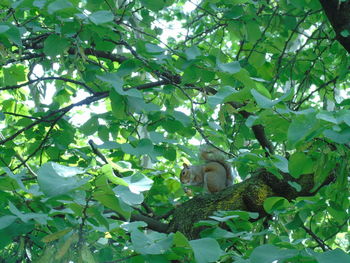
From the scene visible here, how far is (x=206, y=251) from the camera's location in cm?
127

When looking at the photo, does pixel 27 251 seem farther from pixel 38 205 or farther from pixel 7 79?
pixel 7 79

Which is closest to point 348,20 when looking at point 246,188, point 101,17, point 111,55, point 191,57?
point 191,57

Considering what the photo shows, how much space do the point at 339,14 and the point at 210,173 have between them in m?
1.31

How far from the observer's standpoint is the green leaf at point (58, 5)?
4.38 ft

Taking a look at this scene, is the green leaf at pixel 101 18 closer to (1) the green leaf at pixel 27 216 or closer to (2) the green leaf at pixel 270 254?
(1) the green leaf at pixel 27 216

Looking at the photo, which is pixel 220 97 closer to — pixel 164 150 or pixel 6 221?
pixel 6 221

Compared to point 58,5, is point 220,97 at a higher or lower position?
lower

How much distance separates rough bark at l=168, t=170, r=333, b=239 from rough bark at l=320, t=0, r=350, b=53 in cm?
71

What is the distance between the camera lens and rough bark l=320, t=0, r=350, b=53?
1972 mm

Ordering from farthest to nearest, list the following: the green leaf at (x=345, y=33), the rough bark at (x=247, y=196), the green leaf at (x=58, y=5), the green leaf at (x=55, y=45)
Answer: the rough bark at (x=247, y=196) → the green leaf at (x=345, y=33) → the green leaf at (x=55, y=45) → the green leaf at (x=58, y=5)

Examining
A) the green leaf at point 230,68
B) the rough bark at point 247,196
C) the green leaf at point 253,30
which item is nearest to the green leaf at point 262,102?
the green leaf at point 230,68

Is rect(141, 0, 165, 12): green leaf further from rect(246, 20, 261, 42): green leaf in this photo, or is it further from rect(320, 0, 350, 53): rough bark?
rect(320, 0, 350, 53): rough bark

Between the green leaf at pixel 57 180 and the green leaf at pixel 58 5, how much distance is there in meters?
0.49

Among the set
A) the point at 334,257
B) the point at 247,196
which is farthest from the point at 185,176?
the point at 334,257
